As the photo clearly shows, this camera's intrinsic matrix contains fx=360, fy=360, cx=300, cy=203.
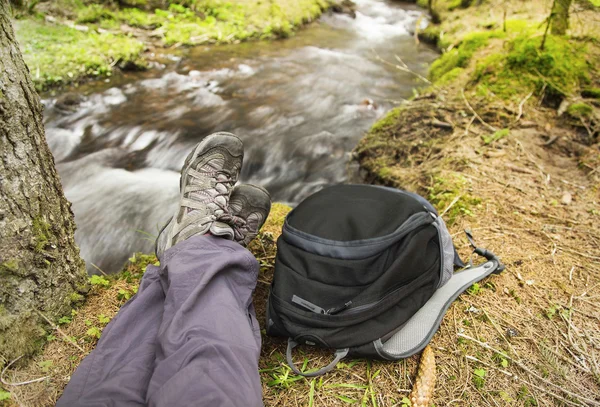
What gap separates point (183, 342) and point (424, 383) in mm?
1180

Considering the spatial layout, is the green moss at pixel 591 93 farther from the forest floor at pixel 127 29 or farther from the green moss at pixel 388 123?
the forest floor at pixel 127 29

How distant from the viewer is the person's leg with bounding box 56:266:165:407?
1503 mm

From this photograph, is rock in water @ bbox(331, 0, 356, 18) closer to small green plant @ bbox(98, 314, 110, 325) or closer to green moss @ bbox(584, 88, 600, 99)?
green moss @ bbox(584, 88, 600, 99)

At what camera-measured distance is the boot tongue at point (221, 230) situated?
226 centimetres

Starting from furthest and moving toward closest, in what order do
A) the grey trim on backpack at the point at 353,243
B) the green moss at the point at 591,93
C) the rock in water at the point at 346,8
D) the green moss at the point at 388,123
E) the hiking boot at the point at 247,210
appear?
the rock in water at the point at 346,8
the green moss at the point at 388,123
the green moss at the point at 591,93
the hiking boot at the point at 247,210
the grey trim on backpack at the point at 353,243

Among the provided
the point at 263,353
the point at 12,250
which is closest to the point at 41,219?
the point at 12,250

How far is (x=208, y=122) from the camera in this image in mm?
5910

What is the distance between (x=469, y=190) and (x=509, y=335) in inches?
57.8

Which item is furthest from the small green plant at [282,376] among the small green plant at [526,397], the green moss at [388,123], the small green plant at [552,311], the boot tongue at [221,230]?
the green moss at [388,123]

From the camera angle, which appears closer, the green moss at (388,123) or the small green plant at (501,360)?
the small green plant at (501,360)

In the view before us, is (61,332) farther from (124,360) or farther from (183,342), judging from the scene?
(183,342)

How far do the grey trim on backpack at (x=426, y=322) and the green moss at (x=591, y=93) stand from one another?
2833 millimetres

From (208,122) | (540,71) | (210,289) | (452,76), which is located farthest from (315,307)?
(208,122)

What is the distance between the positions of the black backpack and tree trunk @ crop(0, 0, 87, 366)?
121 centimetres
